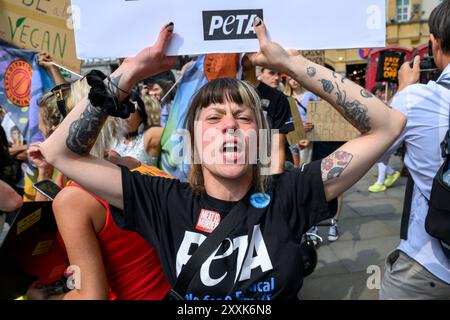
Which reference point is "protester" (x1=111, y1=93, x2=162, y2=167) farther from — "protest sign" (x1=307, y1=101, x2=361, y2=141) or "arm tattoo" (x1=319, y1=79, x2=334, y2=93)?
"arm tattoo" (x1=319, y1=79, x2=334, y2=93)

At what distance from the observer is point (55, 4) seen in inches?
77.0

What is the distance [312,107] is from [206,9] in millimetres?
1604

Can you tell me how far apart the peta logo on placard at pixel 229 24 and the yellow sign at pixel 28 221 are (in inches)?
38.5

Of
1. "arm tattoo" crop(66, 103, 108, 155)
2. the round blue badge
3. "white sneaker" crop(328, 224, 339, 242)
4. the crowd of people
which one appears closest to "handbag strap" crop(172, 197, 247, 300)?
the crowd of people

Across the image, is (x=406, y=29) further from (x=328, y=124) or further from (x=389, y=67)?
(x=328, y=124)

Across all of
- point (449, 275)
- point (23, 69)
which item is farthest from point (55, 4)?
point (449, 275)

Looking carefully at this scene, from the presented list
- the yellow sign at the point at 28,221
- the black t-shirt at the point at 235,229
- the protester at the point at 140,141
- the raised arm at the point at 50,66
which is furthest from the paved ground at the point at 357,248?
the raised arm at the point at 50,66

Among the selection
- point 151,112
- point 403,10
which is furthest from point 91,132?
point 403,10

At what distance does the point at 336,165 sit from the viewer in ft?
4.44

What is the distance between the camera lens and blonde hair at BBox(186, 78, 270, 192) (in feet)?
4.47

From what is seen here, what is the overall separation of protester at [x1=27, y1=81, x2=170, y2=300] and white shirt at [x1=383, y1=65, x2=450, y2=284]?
130cm

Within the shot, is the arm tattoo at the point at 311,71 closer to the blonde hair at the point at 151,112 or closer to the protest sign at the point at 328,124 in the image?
the protest sign at the point at 328,124

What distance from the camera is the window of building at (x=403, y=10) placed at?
24.4 meters
